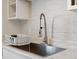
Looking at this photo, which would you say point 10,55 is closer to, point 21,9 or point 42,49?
point 42,49

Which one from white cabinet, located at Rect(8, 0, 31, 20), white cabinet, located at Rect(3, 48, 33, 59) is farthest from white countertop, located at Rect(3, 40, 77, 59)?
white cabinet, located at Rect(8, 0, 31, 20)

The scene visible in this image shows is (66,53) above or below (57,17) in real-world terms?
below

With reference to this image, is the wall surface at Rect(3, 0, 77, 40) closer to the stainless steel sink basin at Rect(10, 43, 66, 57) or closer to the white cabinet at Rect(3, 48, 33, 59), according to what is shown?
the stainless steel sink basin at Rect(10, 43, 66, 57)

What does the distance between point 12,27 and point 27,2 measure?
0.61 meters

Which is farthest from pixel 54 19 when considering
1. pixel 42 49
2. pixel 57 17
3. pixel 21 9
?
pixel 21 9

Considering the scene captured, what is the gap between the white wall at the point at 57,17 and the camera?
4.07ft

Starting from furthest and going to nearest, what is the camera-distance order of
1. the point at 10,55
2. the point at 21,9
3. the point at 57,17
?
the point at 21,9 < the point at 10,55 < the point at 57,17

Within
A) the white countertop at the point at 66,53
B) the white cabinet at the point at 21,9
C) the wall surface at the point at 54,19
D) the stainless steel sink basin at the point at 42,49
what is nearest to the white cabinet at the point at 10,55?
the white countertop at the point at 66,53

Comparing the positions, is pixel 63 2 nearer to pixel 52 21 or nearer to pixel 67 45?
pixel 52 21

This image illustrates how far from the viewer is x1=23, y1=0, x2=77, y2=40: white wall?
1241 mm

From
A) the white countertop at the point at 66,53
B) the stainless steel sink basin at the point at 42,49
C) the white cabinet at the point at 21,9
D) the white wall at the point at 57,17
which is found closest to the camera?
the white countertop at the point at 66,53

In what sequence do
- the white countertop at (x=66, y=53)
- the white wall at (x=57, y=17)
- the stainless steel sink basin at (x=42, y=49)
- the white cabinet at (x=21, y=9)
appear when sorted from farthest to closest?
the white cabinet at (x=21, y=9) < the stainless steel sink basin at (x=42, y=49) < the white wall at (x=57, y=17) < the white countertop at (x=66, y=53)

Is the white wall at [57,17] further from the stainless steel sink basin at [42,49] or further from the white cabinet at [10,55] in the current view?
the white cabinet at [10,55]

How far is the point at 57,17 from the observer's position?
141 cm
